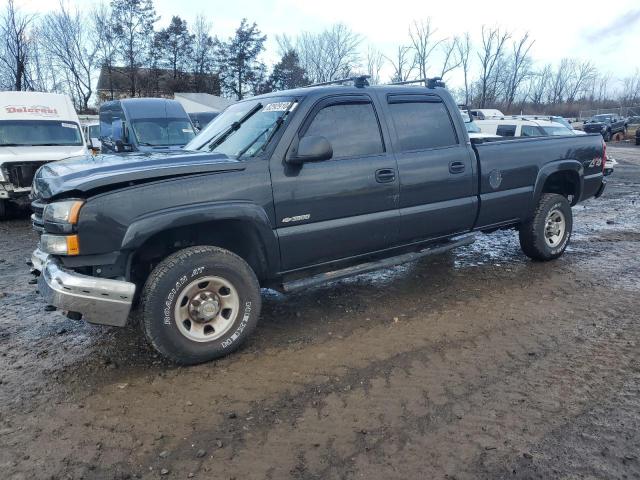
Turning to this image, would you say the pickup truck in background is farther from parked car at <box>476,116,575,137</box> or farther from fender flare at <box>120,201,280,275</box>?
parked car at <box>476,116,575,137</box>

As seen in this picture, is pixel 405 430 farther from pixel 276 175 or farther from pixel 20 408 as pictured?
pixel 20 408

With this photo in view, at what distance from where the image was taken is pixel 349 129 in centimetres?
405

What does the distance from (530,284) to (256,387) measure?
11.0ft

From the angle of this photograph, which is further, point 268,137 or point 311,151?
point 268,137

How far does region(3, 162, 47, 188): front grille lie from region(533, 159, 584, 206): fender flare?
28.1ft

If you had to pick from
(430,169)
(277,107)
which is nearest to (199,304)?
(277,107)

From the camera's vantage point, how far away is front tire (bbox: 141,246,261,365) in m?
3.20

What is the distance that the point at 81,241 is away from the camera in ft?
9.89

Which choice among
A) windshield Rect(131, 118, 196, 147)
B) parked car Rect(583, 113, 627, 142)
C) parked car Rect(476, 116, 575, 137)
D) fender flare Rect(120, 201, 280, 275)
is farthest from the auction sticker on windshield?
parked car Rect(583, 113, 627, 142)

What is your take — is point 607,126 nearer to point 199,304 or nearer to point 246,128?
point 246,128

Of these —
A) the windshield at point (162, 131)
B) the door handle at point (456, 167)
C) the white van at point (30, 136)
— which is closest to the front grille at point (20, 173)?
the white van at point (30, 136)

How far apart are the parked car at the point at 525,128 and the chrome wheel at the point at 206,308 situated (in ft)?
38.5

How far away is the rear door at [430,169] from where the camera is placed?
4.32m

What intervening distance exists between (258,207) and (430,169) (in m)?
1.81
